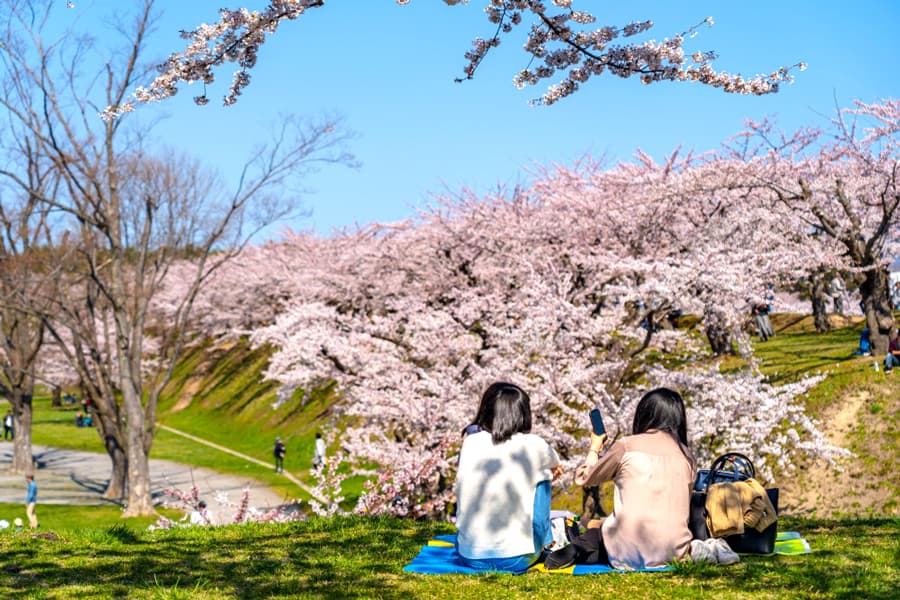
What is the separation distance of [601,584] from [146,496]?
806 inches

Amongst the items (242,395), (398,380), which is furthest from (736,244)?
(242,395)

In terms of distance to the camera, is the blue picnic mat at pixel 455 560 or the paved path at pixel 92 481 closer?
the blue picnic mat at pixel 455 560

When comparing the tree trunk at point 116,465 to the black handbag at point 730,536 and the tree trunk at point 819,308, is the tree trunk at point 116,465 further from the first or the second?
the black handbag at point 730,536

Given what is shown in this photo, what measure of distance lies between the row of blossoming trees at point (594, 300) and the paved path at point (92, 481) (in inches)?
180

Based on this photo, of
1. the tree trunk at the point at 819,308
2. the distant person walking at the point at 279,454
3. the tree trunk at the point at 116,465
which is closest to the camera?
the tree trunk at the point at 116,465

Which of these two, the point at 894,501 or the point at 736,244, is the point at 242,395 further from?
the point at 894,501

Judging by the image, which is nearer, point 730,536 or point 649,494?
point 649,494

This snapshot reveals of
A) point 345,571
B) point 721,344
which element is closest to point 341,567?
point 345,571

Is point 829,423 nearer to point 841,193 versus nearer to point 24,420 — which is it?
point 841,193

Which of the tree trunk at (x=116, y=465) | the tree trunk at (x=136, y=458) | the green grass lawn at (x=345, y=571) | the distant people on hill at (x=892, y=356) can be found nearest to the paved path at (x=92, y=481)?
the tree trunk at (x=116, y=465)

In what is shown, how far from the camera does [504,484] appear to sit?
17.6ft

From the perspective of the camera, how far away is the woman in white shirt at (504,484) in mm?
5344

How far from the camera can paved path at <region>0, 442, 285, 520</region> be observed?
26.0 m

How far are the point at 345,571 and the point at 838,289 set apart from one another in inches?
901
